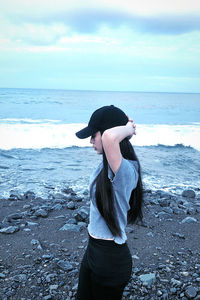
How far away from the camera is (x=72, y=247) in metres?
5.26

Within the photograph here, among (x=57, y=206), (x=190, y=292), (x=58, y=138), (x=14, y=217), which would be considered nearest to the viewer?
(x=190, y=292)

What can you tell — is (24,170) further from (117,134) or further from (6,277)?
(117,134)

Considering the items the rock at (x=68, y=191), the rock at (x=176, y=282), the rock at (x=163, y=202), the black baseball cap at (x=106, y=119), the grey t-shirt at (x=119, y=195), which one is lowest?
the rock at (x=68, y=191)

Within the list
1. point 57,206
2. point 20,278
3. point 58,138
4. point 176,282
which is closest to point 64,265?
point 20,278

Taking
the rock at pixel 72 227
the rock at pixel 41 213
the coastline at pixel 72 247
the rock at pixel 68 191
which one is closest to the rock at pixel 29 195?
the coastline at pixel 72 247

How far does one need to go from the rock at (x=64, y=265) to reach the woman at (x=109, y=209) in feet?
7.31

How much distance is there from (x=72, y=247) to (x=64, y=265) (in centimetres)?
76

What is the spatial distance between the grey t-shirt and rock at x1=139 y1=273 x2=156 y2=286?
90.6 inches

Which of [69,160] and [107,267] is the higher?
[107,267]

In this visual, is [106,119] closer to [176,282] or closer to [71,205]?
Answer: [176,282]

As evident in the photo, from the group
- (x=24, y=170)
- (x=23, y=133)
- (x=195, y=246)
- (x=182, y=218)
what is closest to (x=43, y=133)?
(x=23, y=133)

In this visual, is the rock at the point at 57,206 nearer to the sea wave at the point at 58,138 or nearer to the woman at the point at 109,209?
the woman at the point at 109,209

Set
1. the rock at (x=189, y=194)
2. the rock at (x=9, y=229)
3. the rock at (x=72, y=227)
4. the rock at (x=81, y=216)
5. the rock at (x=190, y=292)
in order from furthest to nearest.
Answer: the rock at (x=189, y=194) → the rock at (x=81, y=216) → the rock at (x=72, y=227) → the rock at (x=9, y=229) → the rock at (x=190, y=292)

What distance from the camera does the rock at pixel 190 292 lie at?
3.85 meters
